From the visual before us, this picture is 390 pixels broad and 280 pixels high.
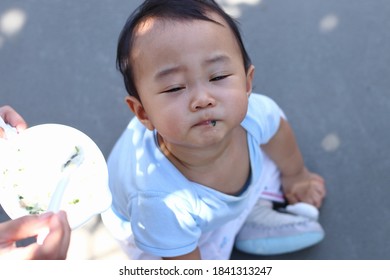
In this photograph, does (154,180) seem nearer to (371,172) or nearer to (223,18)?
(223,18)

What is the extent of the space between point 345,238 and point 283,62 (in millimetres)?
574

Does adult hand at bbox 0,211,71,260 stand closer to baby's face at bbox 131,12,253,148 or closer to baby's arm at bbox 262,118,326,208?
baby's face at bbox 131,12,253,148

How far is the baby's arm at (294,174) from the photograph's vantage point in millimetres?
1454

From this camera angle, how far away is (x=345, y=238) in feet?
4.84

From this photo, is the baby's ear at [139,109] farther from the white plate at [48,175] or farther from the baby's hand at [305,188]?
the baby's hand at [305,188]

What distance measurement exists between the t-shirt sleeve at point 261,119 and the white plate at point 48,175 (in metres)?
0.37

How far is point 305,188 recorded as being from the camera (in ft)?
4.97

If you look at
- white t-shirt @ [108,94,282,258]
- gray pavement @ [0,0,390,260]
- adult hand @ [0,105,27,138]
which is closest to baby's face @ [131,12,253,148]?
white t-shirt @ [108,94,282,258]

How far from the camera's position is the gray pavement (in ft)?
4.96

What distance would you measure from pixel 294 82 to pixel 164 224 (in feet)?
2.39

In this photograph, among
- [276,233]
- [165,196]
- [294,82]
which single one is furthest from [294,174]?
[165,196]

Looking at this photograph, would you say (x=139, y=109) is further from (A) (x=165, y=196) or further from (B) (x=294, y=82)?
(B) (x=294, y=82)

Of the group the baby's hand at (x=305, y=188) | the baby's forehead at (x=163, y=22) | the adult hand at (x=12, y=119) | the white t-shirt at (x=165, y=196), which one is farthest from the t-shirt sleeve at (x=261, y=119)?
the adult hand at (x=12, y=119)

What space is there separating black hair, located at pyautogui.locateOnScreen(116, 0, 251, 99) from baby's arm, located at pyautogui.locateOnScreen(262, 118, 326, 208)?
41 centimetres
